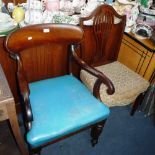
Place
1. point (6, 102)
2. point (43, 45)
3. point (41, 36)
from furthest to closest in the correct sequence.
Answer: point (43, 45), point (41, 36), point (6, 102)

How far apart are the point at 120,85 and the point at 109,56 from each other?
38 centimetres

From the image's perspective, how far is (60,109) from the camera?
1.29 m

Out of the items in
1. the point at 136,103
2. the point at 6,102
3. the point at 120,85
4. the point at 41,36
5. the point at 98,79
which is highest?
the point at 41,36

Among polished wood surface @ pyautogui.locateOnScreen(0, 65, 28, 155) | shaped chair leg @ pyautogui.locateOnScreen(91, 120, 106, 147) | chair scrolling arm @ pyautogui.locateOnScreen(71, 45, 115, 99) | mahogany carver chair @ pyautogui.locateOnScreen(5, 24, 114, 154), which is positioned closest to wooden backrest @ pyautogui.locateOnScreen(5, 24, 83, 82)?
mahogany carver chair @ pyautogui.locateOnScreen(5, 24, 114, 154)

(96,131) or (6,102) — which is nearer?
(6,102)

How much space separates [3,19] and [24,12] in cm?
16

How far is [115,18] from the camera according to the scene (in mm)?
1698

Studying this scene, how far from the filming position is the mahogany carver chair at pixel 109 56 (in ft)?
5.06

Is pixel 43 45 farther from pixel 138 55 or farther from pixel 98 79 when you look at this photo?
pixel 138 55

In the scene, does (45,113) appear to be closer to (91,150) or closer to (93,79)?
(93,79)

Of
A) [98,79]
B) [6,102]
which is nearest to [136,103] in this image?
[98,79]

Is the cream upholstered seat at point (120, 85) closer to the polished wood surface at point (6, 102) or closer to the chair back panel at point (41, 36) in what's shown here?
the chair back panel at point (41, 36)

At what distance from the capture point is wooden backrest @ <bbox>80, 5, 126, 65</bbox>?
1.53 meters

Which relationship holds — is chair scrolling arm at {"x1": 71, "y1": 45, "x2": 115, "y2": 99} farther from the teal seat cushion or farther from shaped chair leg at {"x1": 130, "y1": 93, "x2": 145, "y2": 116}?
shaped chair leg at {"x1": 130, "y1": 93, "x2": 145, "y2": 116}
